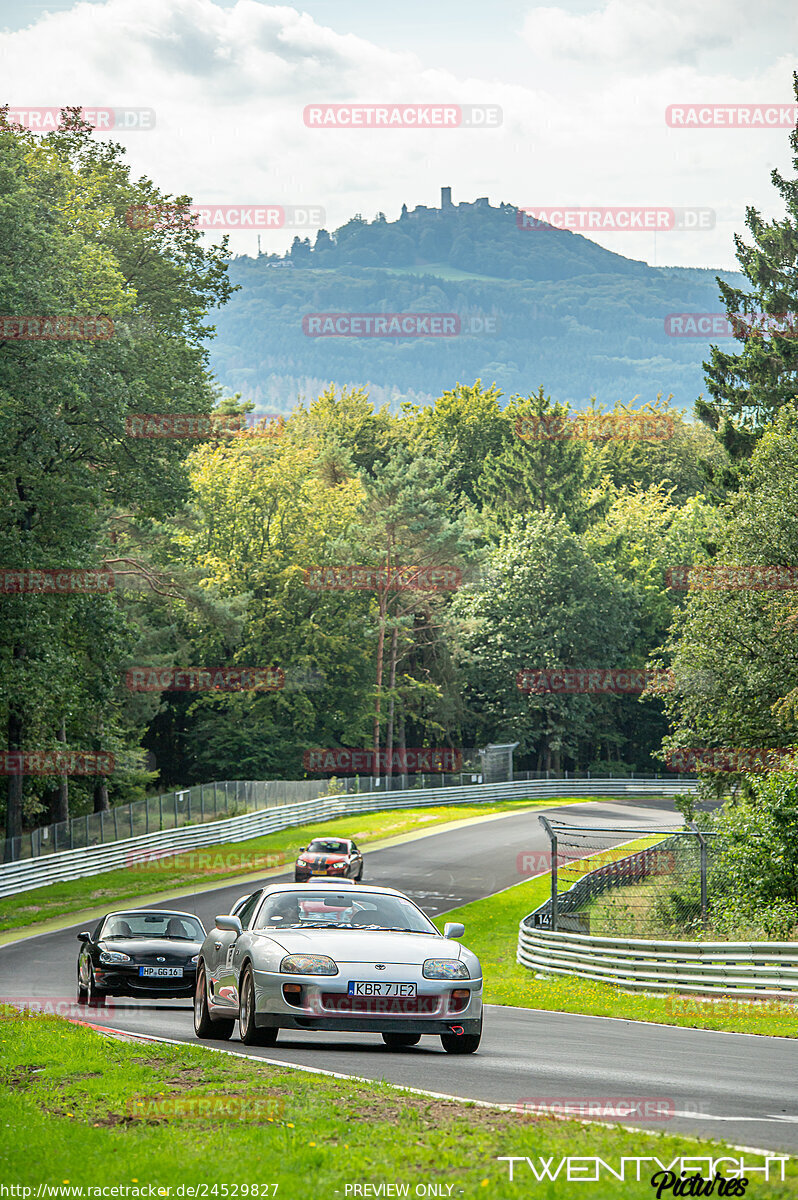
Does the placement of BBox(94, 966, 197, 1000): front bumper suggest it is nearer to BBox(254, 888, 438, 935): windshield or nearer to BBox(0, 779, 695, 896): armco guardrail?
→ BBox(254, 888, 438, 935): windshield

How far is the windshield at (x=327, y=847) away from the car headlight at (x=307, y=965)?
1113 inches

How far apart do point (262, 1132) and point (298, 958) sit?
3548 millimetres

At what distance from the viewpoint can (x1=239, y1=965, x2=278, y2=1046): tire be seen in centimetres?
1092

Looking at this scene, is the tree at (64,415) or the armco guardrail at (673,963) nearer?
the armco guardrail at (673,963)

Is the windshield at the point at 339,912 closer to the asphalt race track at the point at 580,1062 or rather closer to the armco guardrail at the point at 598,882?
the asphalt race track at the point at 580,1062

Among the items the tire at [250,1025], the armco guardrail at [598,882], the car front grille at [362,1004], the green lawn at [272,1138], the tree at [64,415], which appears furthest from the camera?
the tree at [64,415]

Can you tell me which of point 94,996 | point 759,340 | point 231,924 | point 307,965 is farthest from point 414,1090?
point 759,340

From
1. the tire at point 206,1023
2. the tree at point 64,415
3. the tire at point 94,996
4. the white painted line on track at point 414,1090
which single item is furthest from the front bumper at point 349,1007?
the tree at point 64,415

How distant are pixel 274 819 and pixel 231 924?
43.6m

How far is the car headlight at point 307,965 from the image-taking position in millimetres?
10492

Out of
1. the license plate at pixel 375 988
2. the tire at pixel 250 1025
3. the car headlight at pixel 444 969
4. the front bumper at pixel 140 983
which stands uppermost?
the car headlight at pixel 444 969

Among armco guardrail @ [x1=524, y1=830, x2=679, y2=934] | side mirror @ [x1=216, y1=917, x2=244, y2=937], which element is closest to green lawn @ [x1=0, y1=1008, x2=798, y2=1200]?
side mirror @ [x1=216, y1=917, x2=244, y2=937]

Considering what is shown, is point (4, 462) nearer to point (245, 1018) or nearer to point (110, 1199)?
point (245, 1018)

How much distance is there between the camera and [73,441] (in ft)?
118
